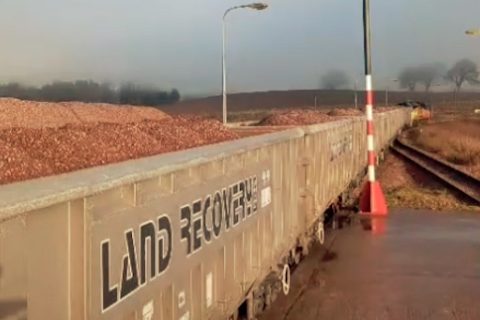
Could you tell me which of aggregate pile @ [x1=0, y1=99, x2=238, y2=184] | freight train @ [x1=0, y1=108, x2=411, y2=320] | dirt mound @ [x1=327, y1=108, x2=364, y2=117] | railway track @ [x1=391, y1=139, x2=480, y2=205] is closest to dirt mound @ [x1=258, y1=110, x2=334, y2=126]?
railway track @ [x1=391, y1=139, x2=480, y2=205]

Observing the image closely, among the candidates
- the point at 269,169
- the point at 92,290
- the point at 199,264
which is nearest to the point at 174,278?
the point at 199,264

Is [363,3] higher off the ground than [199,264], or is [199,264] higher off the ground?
[363,3]

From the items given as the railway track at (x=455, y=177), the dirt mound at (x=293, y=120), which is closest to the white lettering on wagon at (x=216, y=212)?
the dirt mound at (x=293, y=120)

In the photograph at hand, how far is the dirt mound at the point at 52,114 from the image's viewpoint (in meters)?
8.45

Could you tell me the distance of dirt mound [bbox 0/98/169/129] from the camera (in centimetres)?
845

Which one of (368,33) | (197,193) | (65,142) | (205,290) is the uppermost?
(368,33)

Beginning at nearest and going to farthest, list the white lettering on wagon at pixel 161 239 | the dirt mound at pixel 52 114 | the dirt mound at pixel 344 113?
the white lettering on wagon at pixel 161 239, the dirt mound at pixel 52 114, the dirt mound at pixel 344 113

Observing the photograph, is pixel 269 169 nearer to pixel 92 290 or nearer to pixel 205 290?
pixel 205 290

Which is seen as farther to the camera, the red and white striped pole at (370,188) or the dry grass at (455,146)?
the dry grass at (455,146)

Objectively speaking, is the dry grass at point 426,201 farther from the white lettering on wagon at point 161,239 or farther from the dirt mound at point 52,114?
the white lettering on wagon at point 161,239

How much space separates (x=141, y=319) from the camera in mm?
3762

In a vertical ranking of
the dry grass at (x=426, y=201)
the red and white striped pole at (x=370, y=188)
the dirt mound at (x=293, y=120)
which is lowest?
the dry grass at (x=426, y=201)

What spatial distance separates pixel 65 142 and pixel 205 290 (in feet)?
6.06

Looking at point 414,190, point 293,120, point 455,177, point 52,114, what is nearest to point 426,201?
point 414,190
